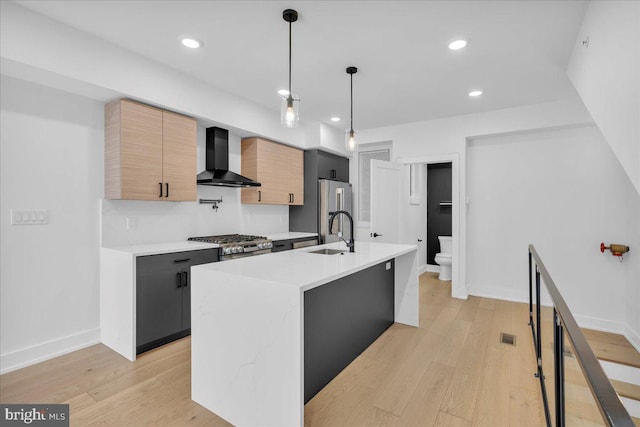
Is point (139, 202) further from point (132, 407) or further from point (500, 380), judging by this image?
point (500, 380)

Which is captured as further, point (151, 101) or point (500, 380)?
point (151, 101)

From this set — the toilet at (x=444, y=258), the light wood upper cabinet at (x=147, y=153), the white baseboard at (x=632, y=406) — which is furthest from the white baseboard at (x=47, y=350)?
the toilet at (x=444, y=258)

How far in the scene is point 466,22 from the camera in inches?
92.0

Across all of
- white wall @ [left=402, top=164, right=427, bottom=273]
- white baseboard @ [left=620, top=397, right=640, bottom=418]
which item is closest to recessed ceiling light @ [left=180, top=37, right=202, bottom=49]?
white baseboard @ [left=620, top=397, right=640, bottom=418]

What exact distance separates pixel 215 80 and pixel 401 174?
2.91 m

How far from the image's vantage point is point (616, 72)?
1818 mm

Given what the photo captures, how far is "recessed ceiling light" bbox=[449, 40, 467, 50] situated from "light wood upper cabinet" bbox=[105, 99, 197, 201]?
264 cm

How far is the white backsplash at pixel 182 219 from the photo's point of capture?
122 inches

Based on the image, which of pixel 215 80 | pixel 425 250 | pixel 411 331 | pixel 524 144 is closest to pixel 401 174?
pixel 524 144

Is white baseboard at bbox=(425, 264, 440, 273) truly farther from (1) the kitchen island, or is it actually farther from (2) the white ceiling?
(1) the kitchen island

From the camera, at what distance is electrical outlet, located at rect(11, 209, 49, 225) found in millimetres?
2510

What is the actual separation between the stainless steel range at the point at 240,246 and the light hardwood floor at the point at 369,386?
945 mm
